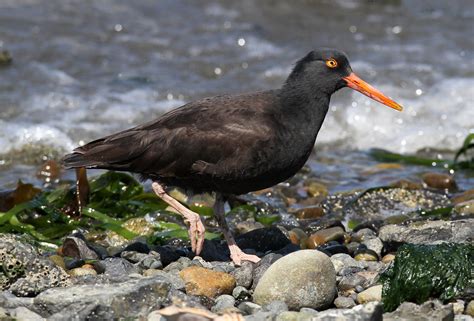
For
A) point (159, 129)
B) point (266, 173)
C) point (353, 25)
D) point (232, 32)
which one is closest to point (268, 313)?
point (266, 173)

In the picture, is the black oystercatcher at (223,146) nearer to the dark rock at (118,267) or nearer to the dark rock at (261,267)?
the dark rock at (261,267)

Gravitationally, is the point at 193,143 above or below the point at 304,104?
below

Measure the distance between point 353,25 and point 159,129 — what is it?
25.5ft

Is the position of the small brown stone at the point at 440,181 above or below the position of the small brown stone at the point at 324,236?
below

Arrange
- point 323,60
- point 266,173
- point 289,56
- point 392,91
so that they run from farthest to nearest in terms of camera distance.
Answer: point 289,56 → point 392,91 → point 323,60 → point 266,173

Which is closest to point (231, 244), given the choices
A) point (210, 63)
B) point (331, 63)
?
point (331, 63)

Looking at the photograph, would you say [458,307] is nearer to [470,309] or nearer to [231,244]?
[470,309]

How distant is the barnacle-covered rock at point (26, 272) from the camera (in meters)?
4.26

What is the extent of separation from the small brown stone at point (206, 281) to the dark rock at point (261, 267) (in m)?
0.13

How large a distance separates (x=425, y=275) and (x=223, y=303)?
0.92 meters

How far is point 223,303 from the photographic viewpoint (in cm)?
425

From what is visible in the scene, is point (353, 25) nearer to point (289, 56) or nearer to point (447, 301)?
point (289, 56)

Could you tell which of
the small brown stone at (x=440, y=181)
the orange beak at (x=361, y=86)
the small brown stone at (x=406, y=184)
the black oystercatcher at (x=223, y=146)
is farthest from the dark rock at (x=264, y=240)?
the small brown stone at (x=440, y=181)

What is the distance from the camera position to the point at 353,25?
12.5 metres
